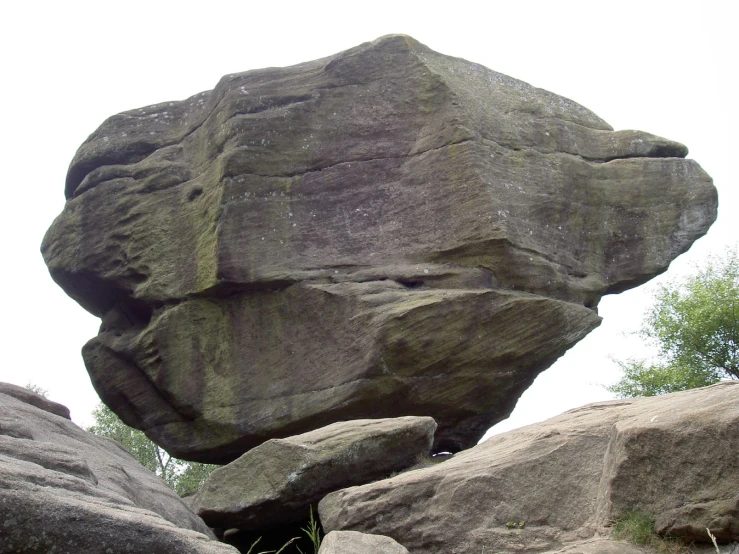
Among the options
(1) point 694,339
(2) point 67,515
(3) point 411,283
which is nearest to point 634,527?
(2) point 67,515

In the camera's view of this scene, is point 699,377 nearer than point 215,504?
No

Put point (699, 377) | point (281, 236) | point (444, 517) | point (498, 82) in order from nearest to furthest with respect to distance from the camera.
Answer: point (444, 517) < point (281, 236) < point (498, 82) < point (699, 377)

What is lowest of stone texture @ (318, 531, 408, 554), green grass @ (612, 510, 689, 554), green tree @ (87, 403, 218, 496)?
green tree @ (87, 403, 218, 496)

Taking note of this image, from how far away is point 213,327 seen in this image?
15.0 m

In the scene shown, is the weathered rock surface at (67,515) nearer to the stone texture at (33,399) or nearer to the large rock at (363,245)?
the stone texture at (33,399)

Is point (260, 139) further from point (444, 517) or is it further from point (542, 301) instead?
point (444, 517)

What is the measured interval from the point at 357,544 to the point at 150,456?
2255cm

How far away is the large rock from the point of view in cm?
1388

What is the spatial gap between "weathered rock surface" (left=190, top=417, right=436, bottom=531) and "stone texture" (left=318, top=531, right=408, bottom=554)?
243 cm

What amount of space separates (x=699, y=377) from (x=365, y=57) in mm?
12846

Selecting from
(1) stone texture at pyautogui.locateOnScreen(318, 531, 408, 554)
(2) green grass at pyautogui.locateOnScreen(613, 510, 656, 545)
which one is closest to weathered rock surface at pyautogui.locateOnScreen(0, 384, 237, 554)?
(1) stone texture at pyautogui.locateOnScreen(318, 531, 408, 554)

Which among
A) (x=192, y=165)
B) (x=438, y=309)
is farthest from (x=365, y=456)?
(x=192, y=165)

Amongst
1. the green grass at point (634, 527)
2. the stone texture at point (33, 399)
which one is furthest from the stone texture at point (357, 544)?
the stone texture at point (33, 399)

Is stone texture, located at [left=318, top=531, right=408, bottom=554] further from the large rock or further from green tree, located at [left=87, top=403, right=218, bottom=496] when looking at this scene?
green tree, located at [left=87, top=403, right=218, bottom=496]
